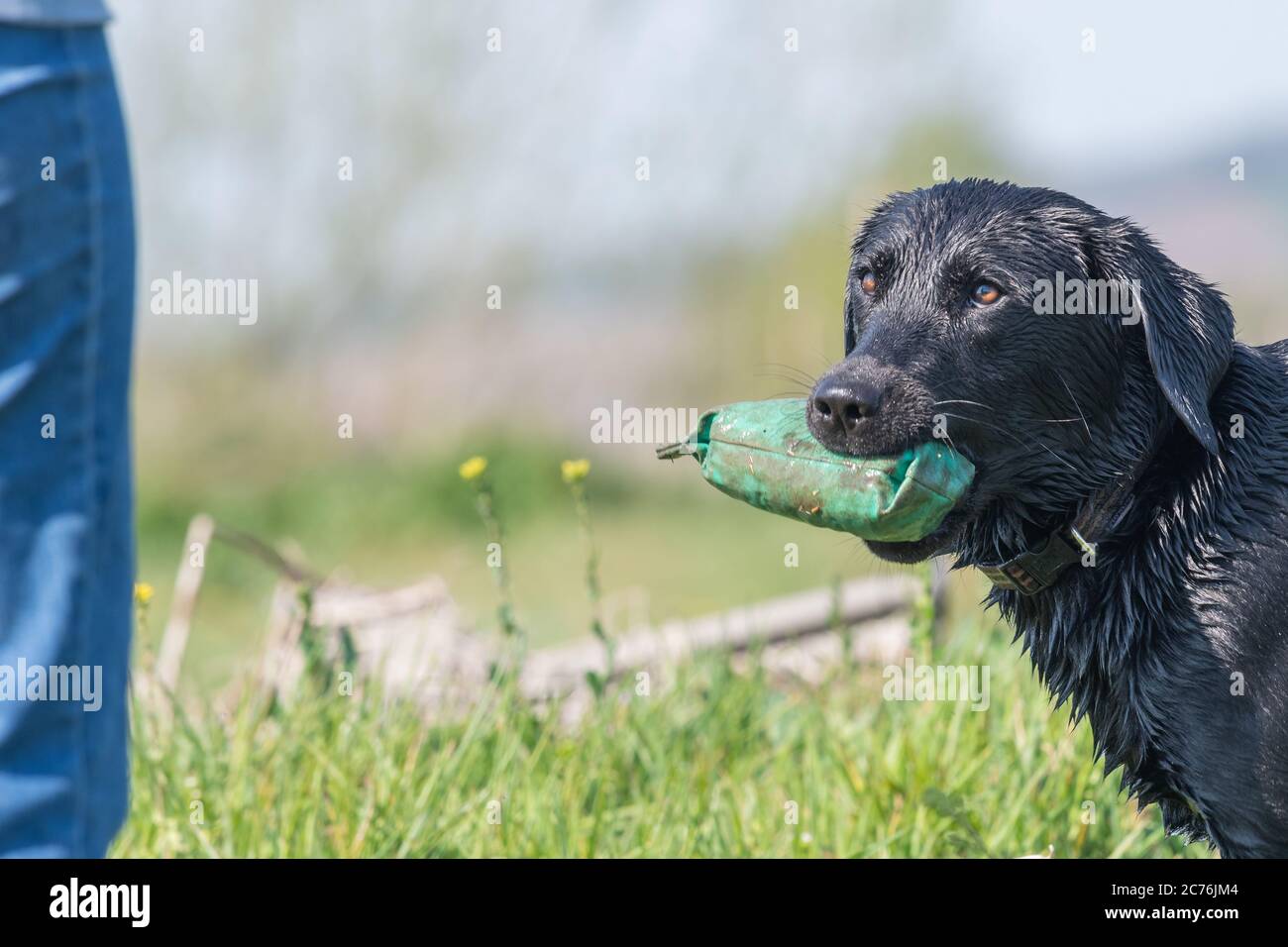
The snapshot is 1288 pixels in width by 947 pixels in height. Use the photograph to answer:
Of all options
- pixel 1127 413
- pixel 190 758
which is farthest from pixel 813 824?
pixel 190 758

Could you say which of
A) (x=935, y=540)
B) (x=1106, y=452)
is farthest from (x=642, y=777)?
(x=1106, y=452)

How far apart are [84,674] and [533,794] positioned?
59.4 inches

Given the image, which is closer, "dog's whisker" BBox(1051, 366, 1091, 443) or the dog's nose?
the dog's nose

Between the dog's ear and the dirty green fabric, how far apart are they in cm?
44

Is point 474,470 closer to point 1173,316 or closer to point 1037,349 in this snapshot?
point 1037,349

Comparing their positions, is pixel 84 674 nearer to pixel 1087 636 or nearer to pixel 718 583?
pixel 1087 636

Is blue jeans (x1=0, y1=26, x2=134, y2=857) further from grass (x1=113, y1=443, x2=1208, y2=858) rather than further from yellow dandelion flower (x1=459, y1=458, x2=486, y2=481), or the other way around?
yellow dandelion flower (x1=459, y1=458, x2=486, y2=481)

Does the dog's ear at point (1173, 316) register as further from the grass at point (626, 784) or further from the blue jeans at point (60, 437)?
the blue jeans at point (60, 437)

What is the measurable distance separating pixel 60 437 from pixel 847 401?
144 centimetres

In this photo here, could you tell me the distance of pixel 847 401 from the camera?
259 cm

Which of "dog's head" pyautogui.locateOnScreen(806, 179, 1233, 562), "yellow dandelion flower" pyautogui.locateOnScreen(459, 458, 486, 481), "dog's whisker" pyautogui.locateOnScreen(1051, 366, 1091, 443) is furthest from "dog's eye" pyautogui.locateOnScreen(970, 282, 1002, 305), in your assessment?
"yellow dandelion flower" pyautogui.locateOnScreen(459, 458, 486, 481)

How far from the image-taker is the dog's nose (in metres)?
2.58

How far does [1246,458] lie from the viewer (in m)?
2.70

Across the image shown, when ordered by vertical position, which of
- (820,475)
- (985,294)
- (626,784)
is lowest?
(626,784)
